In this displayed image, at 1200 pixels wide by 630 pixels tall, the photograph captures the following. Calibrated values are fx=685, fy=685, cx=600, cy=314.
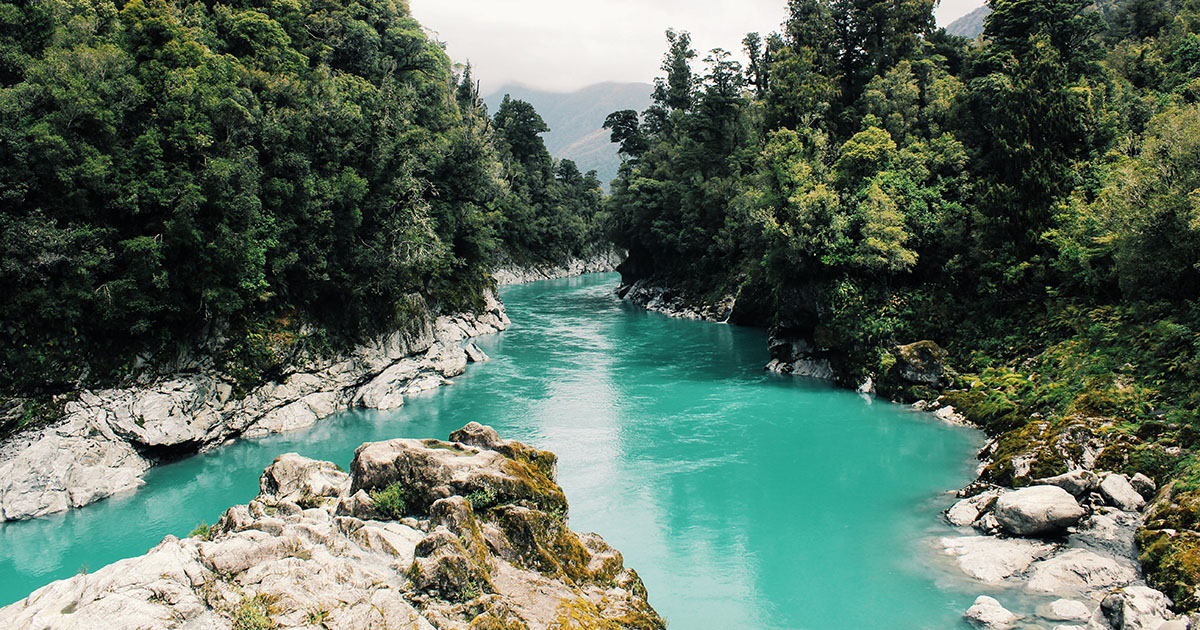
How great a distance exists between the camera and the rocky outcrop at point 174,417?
1783 centimetres

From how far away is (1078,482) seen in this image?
1495cm

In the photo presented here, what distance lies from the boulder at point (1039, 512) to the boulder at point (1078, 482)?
1.54 feet

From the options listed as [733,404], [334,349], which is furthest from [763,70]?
[334,349]

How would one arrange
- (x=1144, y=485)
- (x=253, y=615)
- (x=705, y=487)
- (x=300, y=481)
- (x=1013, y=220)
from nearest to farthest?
(x=253, y=615), (x=300, y=481), (x=1144, y=485), (x=705, y=487), (x=1013, y=220)

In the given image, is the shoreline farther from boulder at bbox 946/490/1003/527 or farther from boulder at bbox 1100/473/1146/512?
boulder at bbox 1100/473/1146/512

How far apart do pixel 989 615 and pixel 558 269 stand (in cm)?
Answer: 8445

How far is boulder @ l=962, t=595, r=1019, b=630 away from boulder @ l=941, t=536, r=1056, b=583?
1305mm

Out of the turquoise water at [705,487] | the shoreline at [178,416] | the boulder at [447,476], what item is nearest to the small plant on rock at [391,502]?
the boulder at [447,476]

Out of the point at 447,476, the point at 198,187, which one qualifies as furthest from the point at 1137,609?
the point at 198,187

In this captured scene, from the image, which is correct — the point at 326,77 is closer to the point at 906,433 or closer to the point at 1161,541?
the point at 906,433

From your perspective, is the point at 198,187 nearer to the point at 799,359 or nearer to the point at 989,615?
the point at 989,615

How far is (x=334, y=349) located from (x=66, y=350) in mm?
9574

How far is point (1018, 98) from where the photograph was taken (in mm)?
26953

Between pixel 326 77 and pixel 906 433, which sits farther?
pixel 326 77
